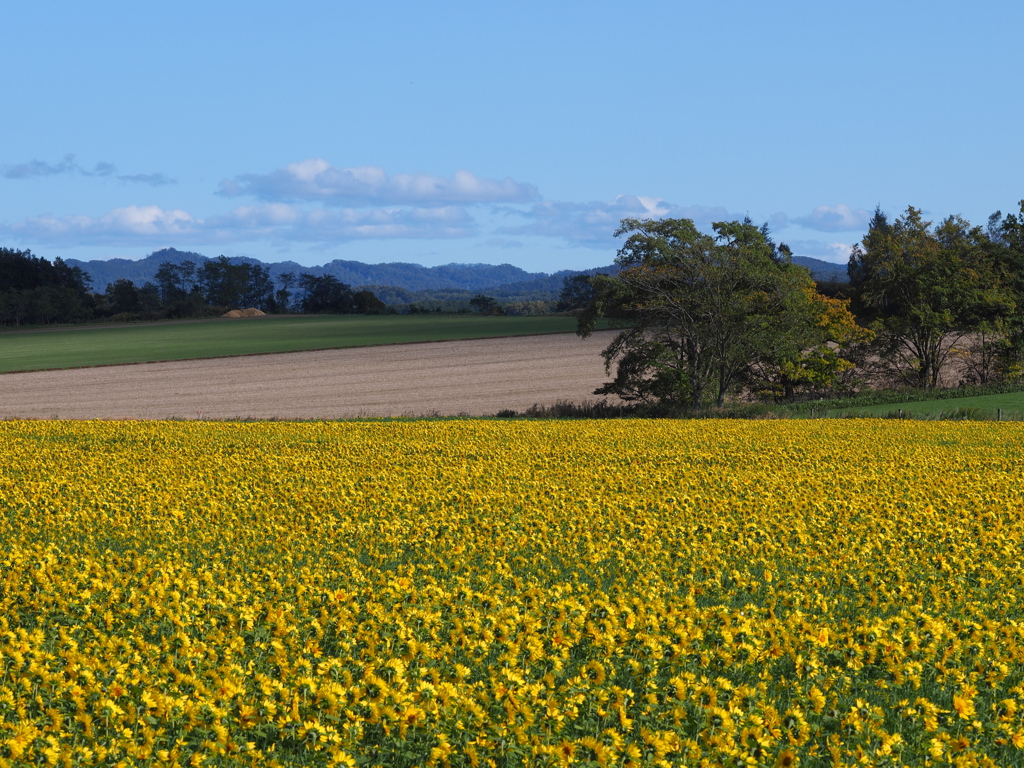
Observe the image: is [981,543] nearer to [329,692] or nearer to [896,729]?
[896,729]

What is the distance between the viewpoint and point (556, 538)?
12852mm

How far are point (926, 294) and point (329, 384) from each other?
41109 mm

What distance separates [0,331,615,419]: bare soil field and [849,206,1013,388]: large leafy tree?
2026 cm

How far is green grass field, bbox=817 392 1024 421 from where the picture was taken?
1628 inches

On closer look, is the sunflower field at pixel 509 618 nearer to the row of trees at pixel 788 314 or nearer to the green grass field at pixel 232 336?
the row of trees at pixel 788 314

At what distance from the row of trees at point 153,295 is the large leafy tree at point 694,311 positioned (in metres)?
111

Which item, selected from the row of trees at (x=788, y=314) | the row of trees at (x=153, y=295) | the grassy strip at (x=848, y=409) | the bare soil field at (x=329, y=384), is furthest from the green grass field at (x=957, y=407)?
the row of trees at (x=153, y=295)

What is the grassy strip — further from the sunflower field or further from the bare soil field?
the sunflower field

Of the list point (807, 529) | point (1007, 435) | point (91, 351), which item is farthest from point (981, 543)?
point (91, 351)

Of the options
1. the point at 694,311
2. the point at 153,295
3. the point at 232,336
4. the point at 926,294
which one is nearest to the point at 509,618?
the point at 694,311

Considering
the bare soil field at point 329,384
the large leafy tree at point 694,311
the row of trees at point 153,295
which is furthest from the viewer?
the row of trees at point 153,295

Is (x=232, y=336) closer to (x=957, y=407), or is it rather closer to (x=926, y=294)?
(x=926, y=294)

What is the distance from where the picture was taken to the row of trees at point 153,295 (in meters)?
139

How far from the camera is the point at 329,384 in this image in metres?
67.5
